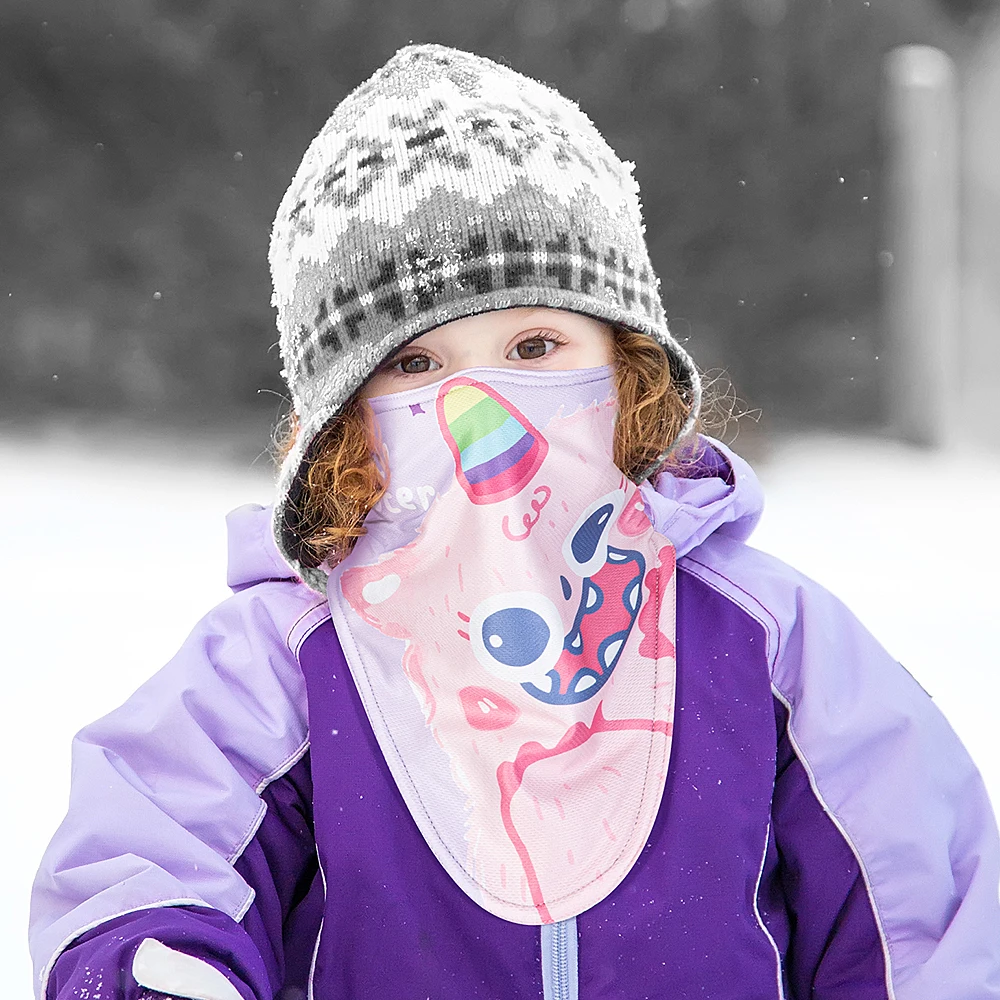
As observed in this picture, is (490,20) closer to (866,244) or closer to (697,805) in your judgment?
(866,244)

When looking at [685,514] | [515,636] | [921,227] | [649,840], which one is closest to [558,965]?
[649,840]

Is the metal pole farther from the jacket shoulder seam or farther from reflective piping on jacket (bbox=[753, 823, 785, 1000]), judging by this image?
reflective piping on jacket (bbox=[753, 823, 785, 1000])

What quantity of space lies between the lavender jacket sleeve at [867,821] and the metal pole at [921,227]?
261cm

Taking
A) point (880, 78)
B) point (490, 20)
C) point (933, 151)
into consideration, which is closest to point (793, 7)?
point (880, 78)

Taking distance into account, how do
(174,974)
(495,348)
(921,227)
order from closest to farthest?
(174,974), (495,348), (921,227)

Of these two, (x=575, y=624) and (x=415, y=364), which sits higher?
(x=415, y=364)

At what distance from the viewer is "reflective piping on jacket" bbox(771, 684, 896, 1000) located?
38.1 inches

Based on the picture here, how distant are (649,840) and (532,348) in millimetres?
420

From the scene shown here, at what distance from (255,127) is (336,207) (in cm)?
255

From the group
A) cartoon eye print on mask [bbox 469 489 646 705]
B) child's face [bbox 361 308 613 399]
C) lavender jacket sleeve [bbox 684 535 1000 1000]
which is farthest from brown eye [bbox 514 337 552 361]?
lavender jacket sleeve [bbox 684 535 1000 1000]

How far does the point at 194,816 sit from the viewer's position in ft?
3.13

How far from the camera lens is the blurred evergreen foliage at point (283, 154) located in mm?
3346

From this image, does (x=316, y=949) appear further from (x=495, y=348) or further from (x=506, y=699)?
(x=495, y=348)

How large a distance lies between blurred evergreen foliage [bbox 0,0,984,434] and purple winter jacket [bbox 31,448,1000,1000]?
244 cm
